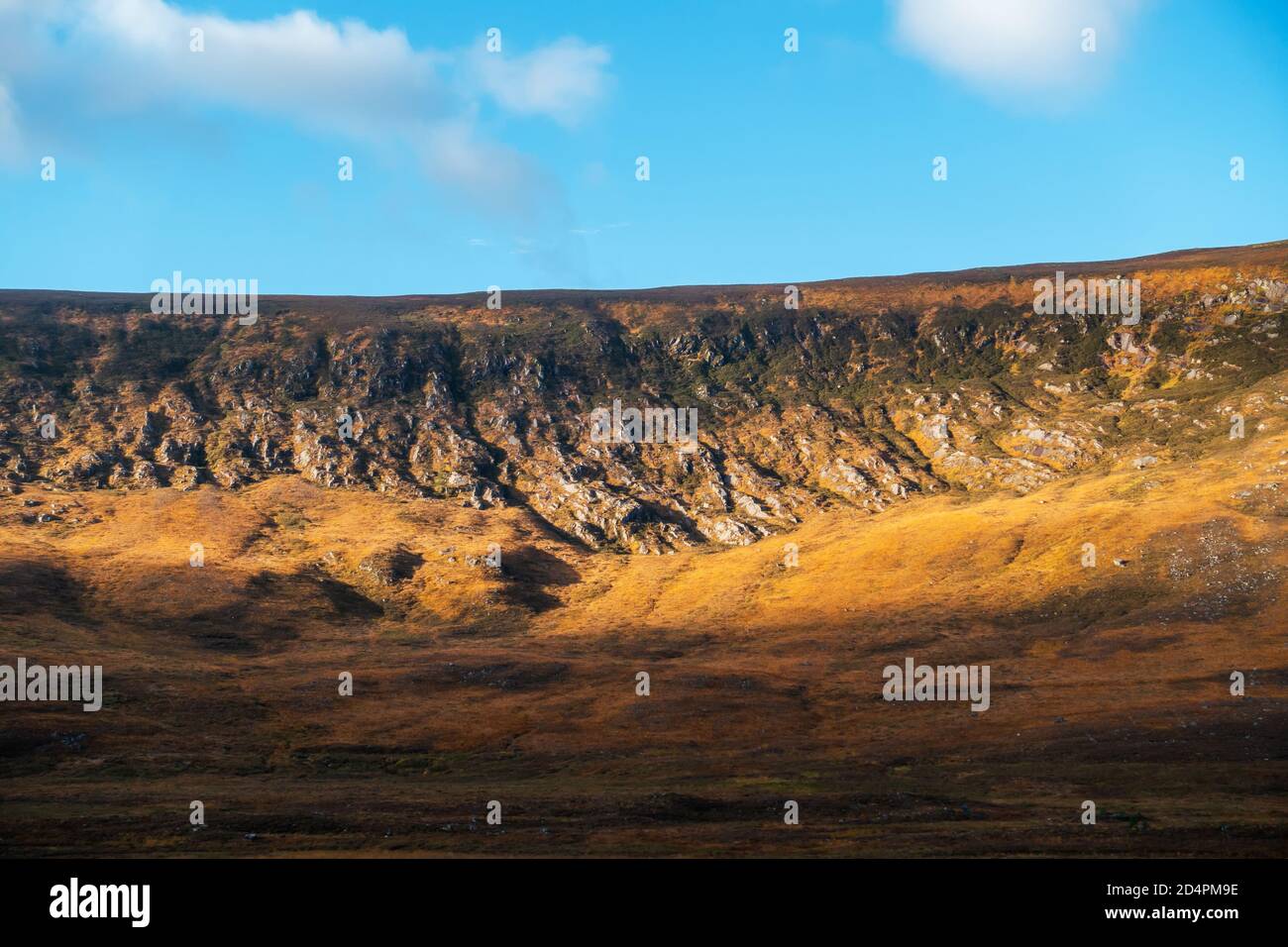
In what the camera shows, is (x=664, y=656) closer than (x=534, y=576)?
Yes

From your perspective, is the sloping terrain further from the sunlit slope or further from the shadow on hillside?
the shadow on hillside

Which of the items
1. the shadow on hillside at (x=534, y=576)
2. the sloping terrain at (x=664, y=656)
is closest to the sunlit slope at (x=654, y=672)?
the sloping terrain at (x=664, y=656)

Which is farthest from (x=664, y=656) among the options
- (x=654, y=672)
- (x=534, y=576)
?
(x=534, y=576)

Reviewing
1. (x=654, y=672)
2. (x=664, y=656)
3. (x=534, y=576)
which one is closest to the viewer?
(x=654, y=672)

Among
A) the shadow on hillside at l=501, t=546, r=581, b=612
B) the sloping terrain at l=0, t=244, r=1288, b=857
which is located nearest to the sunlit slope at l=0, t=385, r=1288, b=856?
the sloping terrain at l=0, t=244, r=1288, b=857

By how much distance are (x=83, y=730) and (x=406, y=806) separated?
130 feet

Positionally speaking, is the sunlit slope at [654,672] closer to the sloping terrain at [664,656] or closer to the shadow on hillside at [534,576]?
the sloping terrain at [664,656]

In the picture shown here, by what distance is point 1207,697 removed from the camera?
92.1 metres

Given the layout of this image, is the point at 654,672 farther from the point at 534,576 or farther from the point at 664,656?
the point at 534,576

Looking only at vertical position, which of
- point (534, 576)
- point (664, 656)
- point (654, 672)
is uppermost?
point (534, 576)

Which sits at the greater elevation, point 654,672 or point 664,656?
point 664,656

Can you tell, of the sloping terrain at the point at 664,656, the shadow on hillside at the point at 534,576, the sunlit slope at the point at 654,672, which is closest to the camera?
the sunlit slope at the point at 654,672

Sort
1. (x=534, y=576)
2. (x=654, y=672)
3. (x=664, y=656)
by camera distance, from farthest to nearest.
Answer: (x=534, y=576) → (x=664, y=656) → (x=654, y=672)

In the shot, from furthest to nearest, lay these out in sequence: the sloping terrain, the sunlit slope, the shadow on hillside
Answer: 1. the shadow on hillside
2. the sloping terrain
3. the sunlit slope
